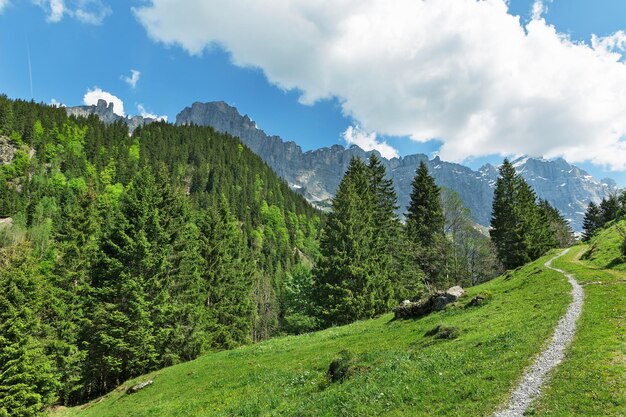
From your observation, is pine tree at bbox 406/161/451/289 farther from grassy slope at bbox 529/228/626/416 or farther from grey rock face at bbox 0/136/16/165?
grey rock face at bbox 0/136/16/165

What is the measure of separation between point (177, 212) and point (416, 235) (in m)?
37.9

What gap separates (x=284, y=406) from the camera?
51.6ft

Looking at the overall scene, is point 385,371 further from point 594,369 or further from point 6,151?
point 6,151

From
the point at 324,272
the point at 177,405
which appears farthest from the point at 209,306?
the point at 177,405

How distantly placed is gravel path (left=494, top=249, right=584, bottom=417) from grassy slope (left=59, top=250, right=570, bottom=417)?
0.34 metres

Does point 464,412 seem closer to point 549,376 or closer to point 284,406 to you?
point 549,376

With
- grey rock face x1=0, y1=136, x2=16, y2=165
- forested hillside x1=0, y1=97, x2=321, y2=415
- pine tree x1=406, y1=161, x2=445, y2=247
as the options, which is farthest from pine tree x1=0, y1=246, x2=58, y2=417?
grey rock face x1=0, y1=136, x2=16, y2=165

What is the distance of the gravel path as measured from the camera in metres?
10.3

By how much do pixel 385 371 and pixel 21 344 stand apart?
30.3 metres

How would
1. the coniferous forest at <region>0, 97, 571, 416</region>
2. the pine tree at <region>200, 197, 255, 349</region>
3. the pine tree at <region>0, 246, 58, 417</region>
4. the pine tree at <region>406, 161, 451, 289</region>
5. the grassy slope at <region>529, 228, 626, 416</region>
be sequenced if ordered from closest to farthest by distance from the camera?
the grassy slope at <region>529, 228, 626, 416</region>, the pine tree at <region>0, 246, 58, 417</region>, the coniferous forest at <region>0, 97, 571, 416</region>, the pine tree at <region>200, 197, 255, 349</region>, the pine tree at <region>406, 161, 451, 289</region>

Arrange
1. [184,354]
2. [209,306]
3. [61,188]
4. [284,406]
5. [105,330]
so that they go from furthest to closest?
[61,188], [209,306], [184,354], [105,330], [284,406]

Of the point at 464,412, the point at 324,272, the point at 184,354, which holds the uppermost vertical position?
the point at 324,272

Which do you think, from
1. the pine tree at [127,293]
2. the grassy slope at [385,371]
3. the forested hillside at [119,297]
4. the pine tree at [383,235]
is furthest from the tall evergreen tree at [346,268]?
the pine tree at [127,293]

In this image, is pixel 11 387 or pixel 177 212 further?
pixel 177 212
